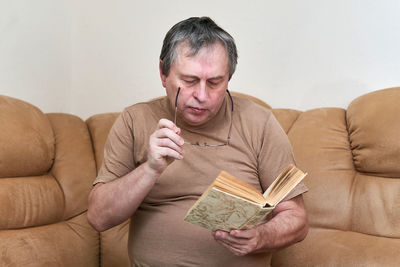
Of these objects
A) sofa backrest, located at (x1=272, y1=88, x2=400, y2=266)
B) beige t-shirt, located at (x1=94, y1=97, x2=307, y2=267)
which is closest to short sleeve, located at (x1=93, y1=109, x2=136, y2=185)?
beige t-shirt, located at (x1=94, y1=97, x2=307, y2=267)

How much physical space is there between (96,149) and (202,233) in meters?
0.92

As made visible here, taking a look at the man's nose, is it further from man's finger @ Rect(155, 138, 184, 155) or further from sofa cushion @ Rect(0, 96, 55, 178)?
sofa cushion @ Rect(0, 96, 55, 178)

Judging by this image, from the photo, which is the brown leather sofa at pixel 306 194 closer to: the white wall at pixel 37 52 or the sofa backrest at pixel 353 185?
the sofa backrest at pixel 353 185

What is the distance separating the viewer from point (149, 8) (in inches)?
104

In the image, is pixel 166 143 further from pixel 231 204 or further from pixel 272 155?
pixel 272 155

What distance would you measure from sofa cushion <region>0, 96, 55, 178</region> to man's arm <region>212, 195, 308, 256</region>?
3.27ft

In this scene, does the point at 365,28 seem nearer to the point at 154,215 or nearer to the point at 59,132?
the point at 154,215

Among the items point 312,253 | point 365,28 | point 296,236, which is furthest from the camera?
point 365,28

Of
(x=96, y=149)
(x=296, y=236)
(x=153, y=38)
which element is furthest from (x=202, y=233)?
(x=153, y=38)

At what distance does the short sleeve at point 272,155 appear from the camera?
1.57 m

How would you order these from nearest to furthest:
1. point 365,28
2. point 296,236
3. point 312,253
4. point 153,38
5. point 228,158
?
point 296,236 < point 228,158 < point 312,253 < point 365,28 < point 153,38

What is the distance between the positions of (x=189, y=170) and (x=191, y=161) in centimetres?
3

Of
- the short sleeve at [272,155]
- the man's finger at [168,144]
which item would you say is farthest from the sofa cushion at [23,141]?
the short sleeve at [272,155]

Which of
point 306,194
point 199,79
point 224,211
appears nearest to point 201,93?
point 199,79
